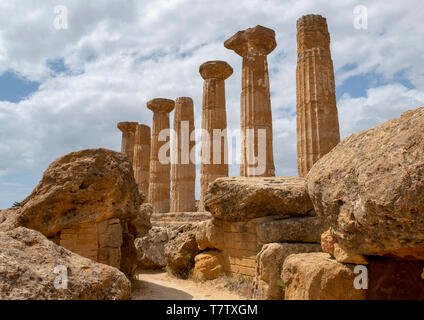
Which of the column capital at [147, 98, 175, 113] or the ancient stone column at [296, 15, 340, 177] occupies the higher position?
the column capital at [147, 98, 175, 113]

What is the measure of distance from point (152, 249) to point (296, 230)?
5.77 metres

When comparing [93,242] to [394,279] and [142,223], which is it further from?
[394,279]

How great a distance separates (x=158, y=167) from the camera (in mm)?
20688

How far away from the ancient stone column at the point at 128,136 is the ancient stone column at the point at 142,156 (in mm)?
2649

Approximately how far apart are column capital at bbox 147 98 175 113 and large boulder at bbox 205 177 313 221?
14208 mm

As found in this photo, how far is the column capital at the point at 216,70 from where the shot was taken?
15336 millimetres

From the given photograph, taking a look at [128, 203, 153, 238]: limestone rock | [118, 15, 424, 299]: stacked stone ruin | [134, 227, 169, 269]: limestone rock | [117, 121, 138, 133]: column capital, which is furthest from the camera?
[117, 121, 138, 133]: column capital

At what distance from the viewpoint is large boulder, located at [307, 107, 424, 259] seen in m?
2.28

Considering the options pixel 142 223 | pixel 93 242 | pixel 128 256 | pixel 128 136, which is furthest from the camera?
pixel 128 136

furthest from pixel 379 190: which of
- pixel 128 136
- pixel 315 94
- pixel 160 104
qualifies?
pixel 128 136

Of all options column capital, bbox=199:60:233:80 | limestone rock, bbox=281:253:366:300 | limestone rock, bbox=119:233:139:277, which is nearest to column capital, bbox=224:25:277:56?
column capital, bbox=199:60:233:80

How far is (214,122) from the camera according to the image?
15492 mm

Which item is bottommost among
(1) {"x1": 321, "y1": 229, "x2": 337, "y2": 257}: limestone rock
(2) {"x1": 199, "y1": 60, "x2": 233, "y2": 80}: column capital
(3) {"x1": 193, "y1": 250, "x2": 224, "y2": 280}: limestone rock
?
(3) {"x1": 193, "y1": 250, "x2": 224, "y2": 280}: limestone rock

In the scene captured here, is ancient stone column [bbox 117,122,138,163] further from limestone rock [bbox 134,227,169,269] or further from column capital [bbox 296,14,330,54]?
column capital [bbox 296,14,330,54]
